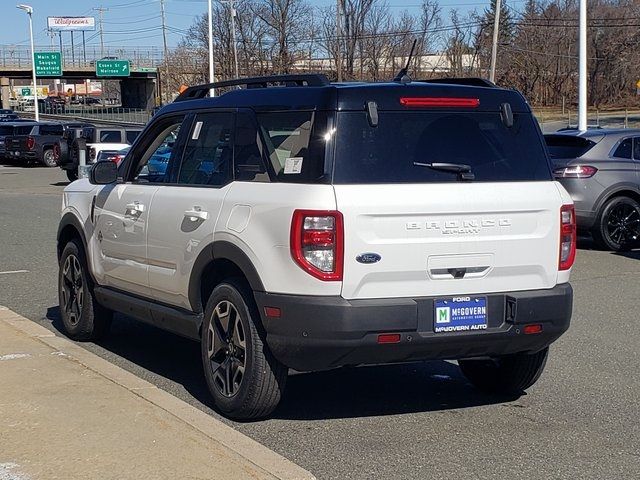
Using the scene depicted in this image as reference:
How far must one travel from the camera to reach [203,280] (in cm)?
634

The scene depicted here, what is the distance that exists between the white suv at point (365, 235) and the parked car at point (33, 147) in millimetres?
34632

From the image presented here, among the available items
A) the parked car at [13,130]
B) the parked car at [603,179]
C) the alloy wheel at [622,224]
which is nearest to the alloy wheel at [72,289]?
the parked car at [603,179]

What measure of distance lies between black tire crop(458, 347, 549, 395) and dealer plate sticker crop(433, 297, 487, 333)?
807mm

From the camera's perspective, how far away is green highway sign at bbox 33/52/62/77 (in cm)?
8206

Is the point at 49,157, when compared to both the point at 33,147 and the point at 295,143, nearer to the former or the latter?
the point at 33,147

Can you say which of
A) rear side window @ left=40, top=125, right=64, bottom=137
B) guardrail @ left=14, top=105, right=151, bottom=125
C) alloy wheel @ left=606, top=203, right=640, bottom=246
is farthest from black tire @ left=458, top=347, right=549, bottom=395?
guardrail @ left=14, top=105, right=151, bottom=125

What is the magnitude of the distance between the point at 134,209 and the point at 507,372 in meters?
2.81

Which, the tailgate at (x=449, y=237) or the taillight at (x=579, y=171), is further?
the taillight at (x=579, y=171)

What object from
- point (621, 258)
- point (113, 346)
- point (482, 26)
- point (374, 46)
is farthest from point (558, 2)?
point (113, 346)

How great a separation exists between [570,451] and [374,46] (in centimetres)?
5255

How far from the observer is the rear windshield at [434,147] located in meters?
5.59

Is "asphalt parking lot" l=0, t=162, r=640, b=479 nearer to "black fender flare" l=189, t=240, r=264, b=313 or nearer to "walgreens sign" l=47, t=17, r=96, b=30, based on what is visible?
"black fender flare" l=189, t=240, r=264, b=313

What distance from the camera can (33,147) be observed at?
39.6 m

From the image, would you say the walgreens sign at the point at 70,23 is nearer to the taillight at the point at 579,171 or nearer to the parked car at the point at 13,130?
the parked car at the point at 13,130
